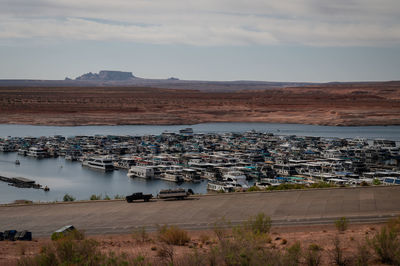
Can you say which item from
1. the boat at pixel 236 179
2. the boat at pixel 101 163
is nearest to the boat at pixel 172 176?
the boat at pixel 236 179

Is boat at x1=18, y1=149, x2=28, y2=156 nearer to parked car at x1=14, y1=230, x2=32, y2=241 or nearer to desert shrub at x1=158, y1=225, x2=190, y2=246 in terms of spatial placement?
parked car at x1=14, y1=230, x2=32, y2=241

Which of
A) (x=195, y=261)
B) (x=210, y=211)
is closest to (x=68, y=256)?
(x=195, y=261)

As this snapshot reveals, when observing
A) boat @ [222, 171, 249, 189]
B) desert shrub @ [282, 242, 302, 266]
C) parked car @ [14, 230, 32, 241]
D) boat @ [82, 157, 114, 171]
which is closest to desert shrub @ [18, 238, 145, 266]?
desert shrub @ [282, 242, 302, 266]

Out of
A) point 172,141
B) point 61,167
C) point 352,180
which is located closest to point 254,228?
point 352,180

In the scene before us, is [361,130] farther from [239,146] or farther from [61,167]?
[61,167]

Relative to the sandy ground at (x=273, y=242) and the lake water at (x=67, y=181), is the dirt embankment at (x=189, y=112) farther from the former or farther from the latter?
the sandy ground at (x=273, y=242)
